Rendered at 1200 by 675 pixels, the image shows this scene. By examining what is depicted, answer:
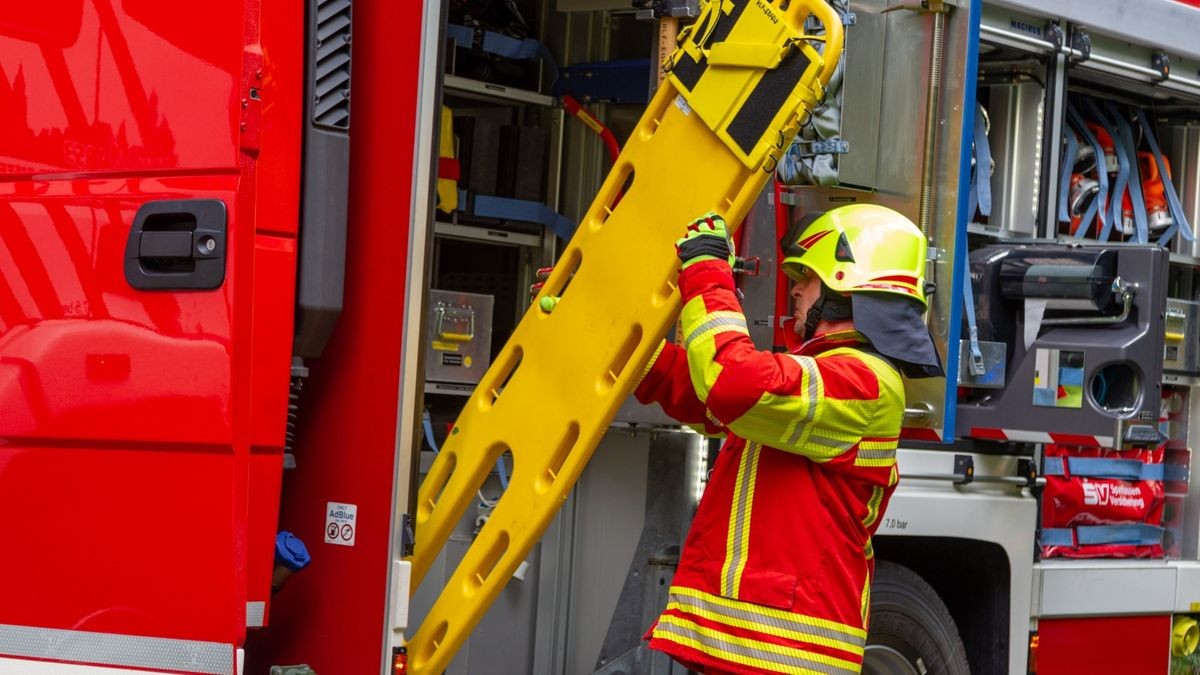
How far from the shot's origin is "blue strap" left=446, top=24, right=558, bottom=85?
491 cm

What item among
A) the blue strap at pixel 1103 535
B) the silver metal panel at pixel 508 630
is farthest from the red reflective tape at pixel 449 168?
the blue strap at pixel 1103 535

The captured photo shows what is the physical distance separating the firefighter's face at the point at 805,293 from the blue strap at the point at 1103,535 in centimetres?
176

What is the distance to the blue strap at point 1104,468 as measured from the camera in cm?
514

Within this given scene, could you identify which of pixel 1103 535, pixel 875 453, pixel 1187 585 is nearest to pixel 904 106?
pixel 875 453

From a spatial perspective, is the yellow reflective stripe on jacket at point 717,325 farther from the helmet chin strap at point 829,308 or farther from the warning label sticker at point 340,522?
the warning label sticker at point 340,522

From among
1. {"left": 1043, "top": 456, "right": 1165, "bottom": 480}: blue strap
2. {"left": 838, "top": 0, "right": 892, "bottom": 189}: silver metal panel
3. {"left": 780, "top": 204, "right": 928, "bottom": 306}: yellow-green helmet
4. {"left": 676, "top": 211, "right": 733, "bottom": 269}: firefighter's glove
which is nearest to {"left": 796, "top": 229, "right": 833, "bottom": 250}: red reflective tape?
{"left": 780, "top": 204, "right": 928, "bottom": 306}: yellow-green helmet

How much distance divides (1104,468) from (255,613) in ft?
10.5

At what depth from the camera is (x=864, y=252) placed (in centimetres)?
356

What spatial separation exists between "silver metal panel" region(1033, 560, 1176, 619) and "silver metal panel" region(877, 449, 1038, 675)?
128mm

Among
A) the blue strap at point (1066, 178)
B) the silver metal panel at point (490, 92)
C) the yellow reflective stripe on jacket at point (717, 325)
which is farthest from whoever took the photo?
the blue strap at point (1066, 178)

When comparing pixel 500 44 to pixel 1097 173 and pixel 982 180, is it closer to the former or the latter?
pixel 982 180

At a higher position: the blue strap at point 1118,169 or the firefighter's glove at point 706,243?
the blue strap at point 1118,169

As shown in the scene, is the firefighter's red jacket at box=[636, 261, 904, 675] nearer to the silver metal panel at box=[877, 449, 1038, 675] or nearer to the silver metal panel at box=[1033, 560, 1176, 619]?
the silver metal panel at box=[877, 449, 1038, 675]

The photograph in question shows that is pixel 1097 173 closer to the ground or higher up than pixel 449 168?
higher up
